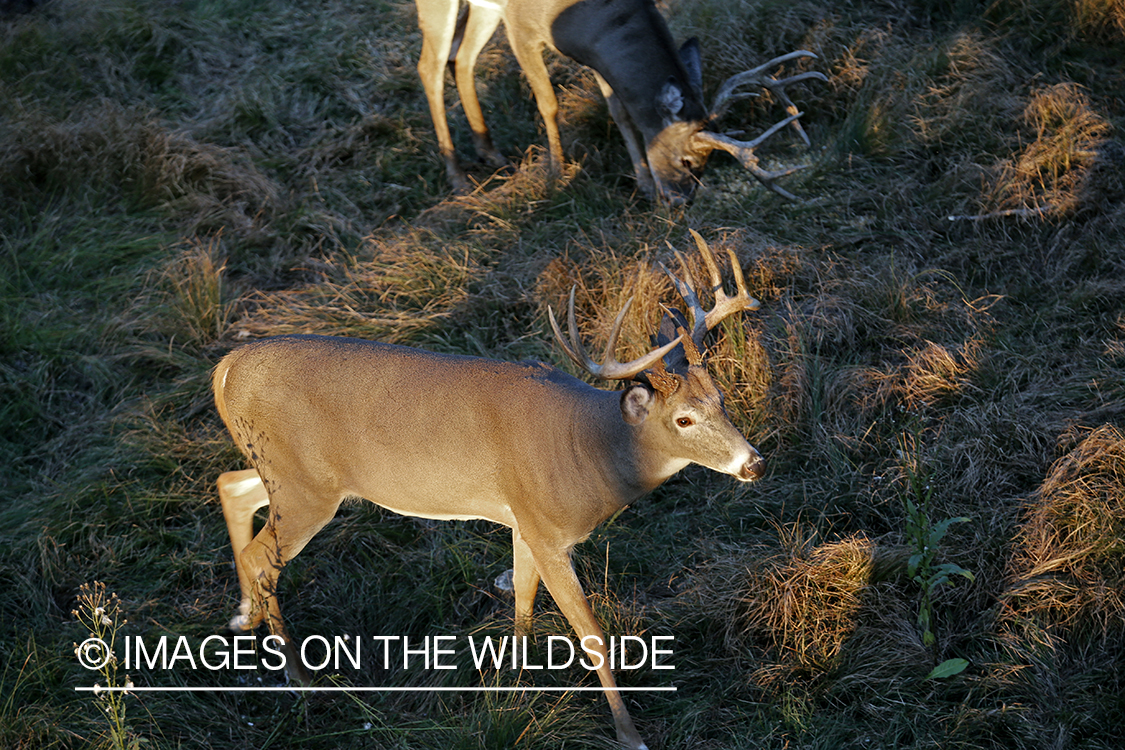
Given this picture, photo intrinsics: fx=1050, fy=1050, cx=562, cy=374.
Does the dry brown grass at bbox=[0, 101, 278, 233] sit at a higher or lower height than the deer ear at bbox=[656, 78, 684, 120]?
lower

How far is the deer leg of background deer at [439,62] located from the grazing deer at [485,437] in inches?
136

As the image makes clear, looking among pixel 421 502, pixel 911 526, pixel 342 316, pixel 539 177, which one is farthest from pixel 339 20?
pixel 911 526

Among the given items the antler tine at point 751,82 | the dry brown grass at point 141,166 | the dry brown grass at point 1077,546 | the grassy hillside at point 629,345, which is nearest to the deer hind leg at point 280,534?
the grassy hillside at point 629,345

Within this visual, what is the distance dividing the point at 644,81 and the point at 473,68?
1503mm

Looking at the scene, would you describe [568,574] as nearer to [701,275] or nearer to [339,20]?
[701,275]

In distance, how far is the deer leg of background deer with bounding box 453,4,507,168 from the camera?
754 centimetres

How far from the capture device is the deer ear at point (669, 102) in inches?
260

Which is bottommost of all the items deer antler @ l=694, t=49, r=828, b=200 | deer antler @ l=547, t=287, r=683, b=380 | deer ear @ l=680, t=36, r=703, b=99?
deer antler @ l=694, t=49, r=828, b=200

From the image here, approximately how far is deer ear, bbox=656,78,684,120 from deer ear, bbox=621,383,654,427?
3451mm

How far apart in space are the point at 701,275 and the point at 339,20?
504 centimetres

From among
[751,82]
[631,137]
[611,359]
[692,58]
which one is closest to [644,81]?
[631,137]

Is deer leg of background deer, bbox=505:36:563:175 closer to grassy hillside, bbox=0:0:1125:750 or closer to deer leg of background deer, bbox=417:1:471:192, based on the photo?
grassy hillside, bbox=0:0:1125:750

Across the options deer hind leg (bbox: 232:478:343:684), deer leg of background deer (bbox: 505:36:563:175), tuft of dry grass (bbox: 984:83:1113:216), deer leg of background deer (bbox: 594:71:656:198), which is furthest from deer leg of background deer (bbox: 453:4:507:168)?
deer hind leg (bbox: 232:478:343:684)

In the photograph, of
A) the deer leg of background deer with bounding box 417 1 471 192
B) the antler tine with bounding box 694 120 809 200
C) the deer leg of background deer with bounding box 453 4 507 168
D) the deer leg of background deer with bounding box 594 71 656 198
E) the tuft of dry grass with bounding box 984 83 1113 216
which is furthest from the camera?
the deer leg of background deer with bounding box 453 4 507 168
